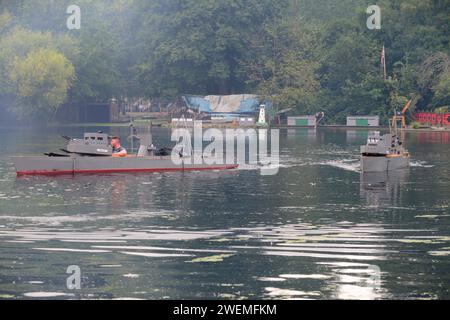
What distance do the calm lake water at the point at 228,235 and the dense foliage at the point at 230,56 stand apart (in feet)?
252

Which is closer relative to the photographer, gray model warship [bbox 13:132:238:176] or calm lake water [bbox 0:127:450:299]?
calm lake water [bbox 0:127:450:299]

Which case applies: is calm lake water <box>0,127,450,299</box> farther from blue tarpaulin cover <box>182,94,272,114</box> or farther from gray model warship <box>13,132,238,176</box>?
blue tarpaulin cover <box>182,94,272,114</box>

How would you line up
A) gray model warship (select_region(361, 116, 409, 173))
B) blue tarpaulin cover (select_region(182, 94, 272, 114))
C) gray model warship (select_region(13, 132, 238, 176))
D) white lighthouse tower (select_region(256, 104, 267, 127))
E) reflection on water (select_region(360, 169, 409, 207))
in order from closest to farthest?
1. reflection on water (select_region(360, 169, 409, 207))
2. gray model warship (select_region(13, 132, 238, 176))
3. gray model warship (select_region(361, 116, 409, 173))
4. white lighthouse tower (select_region(256, 104, 267, 127))
5. blue tarpaulin cover (select_region(182, 94, 272, 114))

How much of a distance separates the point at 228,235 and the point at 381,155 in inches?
1426

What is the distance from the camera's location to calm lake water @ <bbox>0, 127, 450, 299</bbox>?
30.9 m

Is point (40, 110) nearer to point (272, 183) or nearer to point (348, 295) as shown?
point (272, 183)

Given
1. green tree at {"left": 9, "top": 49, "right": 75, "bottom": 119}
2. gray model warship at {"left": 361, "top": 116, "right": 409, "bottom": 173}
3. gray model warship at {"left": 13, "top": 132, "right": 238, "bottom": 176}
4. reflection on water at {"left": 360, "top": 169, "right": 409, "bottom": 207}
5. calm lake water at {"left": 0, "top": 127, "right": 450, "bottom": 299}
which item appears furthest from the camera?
green tree at {"left": 9, "top": 49, "right": 75, "bottom": 119}

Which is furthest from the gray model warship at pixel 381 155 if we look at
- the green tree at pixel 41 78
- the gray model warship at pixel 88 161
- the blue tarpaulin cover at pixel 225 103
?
the green tree at pixel 41 78

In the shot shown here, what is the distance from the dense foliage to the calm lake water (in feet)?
252

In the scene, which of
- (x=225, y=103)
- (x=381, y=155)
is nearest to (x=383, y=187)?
(x=381, y=155)

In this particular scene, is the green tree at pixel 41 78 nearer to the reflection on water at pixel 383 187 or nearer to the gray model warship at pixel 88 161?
the gray model warship at pixel 88 161

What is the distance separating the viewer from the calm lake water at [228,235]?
30906mm

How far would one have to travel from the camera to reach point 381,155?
248ft

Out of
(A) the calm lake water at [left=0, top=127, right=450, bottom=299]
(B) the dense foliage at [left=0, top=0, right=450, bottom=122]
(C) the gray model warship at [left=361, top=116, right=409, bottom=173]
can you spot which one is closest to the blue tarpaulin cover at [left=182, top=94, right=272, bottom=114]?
(B) the dense foliage at [left=0, top=0, right=450, bottom=122]
